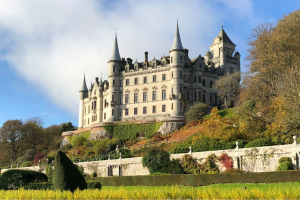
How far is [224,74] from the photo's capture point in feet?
216

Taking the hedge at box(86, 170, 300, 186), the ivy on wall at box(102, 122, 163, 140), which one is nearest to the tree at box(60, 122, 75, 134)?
the ivy on wall at box(102, 122, 163, 140)

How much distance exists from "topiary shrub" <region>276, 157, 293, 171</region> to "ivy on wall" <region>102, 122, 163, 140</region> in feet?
104

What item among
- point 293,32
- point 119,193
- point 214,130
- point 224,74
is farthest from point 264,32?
point 119,193

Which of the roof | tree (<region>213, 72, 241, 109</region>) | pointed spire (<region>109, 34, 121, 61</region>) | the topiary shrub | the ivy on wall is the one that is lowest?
the topiary shrub

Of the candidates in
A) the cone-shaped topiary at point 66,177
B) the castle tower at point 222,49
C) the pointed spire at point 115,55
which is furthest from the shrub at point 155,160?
the castle tower at point 222,49

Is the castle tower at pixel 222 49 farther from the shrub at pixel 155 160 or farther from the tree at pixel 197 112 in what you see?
the shrub at pixel 155 160

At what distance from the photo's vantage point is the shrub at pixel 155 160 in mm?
33500

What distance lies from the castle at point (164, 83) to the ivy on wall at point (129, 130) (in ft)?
7.76

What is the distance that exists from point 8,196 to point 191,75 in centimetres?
4839

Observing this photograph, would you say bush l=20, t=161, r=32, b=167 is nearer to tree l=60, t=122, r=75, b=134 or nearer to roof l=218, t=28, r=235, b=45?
tree l=60, t=122, r=75, b=134

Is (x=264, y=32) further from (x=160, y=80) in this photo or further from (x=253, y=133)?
(x=160, y=80)

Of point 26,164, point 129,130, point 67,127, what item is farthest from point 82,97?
point 26,164

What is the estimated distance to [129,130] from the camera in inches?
2299

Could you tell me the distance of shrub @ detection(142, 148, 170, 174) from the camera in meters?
33.5
